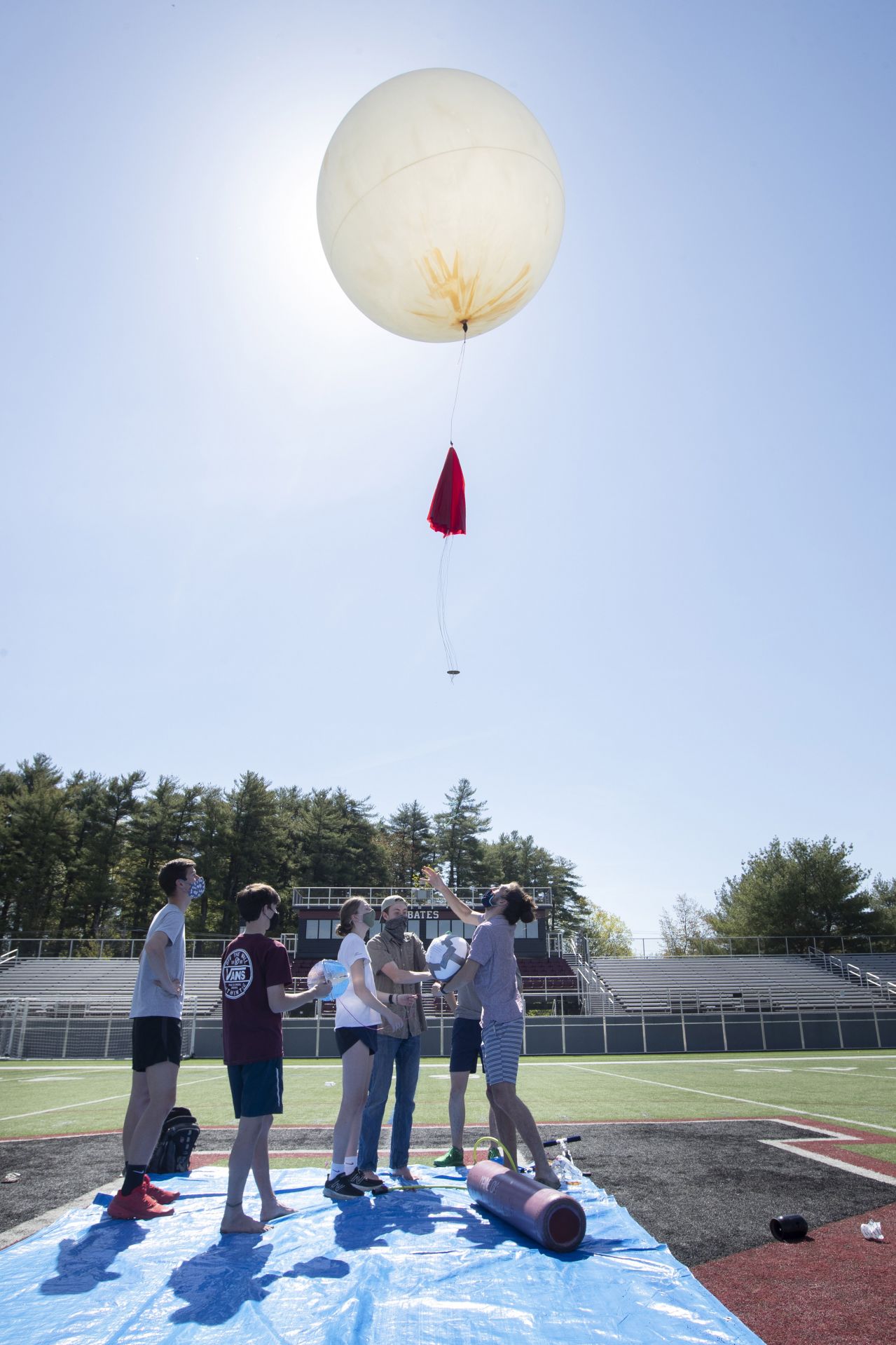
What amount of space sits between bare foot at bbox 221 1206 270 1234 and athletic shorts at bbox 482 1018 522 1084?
4.60 ft

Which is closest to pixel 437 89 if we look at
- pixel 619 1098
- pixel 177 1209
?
Answer: pixel 177 1209

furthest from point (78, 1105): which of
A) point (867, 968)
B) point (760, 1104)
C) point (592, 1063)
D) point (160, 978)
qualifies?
point (867, 968)

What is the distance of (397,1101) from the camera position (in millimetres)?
5098

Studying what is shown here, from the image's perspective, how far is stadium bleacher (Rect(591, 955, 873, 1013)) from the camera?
30.7 metres

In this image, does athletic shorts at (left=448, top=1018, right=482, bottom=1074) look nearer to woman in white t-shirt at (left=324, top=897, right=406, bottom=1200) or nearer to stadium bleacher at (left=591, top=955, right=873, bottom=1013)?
woman in white t-shirt at (left=324, top=897, right=406, bottom=1200)

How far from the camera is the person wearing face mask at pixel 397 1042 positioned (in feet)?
16.0

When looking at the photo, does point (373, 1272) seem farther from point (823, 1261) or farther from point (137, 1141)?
point (823, 1261)

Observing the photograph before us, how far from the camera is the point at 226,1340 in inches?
105

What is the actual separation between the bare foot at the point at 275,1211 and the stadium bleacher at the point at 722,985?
1126 inches

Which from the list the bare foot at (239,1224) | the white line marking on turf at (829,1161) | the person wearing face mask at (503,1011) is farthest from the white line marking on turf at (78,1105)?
the white line marking on turf at (829,1161)

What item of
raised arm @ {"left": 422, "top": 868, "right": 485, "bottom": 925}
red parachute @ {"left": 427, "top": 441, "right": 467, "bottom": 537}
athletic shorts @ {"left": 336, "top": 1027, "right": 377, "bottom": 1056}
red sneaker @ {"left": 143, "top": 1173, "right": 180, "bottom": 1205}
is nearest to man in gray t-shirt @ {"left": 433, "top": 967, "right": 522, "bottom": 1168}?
raised arm @ {"left": 422, "top": 868, "right": 485, "bottom": 925}

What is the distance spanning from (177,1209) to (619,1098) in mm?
7170

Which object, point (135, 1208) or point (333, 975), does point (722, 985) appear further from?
point (135, 1208)

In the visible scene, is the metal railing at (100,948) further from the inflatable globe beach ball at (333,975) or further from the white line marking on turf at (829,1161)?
the inflatable globe beach ball at (333,975)
